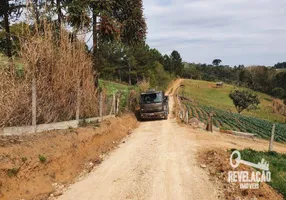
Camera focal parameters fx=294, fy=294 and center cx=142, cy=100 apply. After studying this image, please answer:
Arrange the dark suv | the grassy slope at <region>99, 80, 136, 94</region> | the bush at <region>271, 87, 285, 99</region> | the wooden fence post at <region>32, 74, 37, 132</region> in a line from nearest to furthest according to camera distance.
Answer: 1. the wooden fence post at <region>32, 74, 37, 132</region>
2. the grassy slope at <region>99, 80, 136, 94</region>
3. the dark suv
4. the bush at <region>271, 87, 285, 99</region>

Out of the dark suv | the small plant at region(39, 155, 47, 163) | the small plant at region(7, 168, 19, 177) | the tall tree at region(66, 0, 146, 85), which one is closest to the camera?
the small plant at region(7, 168, 19, 177)

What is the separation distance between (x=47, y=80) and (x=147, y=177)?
5.10 metres

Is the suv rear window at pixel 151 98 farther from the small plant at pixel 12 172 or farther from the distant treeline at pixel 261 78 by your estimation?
the distant treeline at pixel 261 78

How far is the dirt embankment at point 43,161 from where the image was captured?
7.18 metres

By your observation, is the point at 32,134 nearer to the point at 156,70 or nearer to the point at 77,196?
the point at 77,196

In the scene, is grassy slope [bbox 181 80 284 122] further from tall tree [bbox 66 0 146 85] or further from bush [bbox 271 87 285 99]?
tall tree [bbox 66 0 146 85]

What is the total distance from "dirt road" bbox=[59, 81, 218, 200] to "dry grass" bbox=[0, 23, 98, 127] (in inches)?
109

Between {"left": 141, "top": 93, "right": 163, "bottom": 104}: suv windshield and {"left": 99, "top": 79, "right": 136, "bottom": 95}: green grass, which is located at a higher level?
{"left": 99, "top": 79, "right": 136, "bottom": 95}: green grass

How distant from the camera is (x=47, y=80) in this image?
10727 millimetres

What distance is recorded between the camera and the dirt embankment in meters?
7.18

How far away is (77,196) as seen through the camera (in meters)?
7.43

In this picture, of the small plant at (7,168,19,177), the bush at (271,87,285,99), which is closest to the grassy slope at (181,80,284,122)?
the bush at (271,87,285,99)

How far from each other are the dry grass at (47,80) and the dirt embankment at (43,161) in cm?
89

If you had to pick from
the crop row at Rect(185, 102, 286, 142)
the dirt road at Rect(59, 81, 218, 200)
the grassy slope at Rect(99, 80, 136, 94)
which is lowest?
the crop row at Rect(185, 102, 286, 142)
